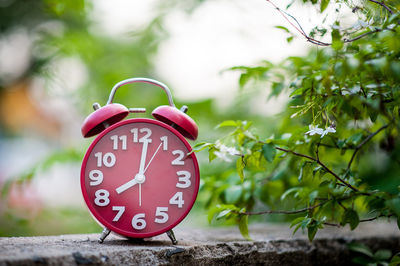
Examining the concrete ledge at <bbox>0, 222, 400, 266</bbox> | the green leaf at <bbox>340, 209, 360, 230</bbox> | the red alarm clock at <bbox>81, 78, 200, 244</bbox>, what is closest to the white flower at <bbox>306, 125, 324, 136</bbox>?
the green leaf at <bbox>340, 209, 360, 230</bbox>

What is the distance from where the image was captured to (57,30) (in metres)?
4.11

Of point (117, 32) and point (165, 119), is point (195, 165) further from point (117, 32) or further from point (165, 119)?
point (117, 32)

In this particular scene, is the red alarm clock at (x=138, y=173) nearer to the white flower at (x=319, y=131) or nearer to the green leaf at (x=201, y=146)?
the green leaf at (x=201, y=146)

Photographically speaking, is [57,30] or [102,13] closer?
[102,13]

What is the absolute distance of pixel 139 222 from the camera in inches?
43.1

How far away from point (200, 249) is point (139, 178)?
29 cm

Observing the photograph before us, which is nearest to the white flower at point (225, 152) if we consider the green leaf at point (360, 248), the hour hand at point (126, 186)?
the hour hand at point (126, 186)

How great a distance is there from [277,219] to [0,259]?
161cm

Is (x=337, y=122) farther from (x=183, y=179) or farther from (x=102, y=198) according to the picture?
(x=102, y=198)

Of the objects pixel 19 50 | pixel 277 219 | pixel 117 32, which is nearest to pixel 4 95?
pixel 19 50

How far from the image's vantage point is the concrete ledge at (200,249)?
89 cm

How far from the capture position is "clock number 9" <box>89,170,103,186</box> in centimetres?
109

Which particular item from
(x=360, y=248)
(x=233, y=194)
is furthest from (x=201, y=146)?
(x=360, y=248)

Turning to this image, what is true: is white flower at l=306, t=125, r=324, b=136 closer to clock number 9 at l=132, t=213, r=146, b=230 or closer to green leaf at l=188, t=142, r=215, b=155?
green leaf at l=188, t=142, r=215, b=155
